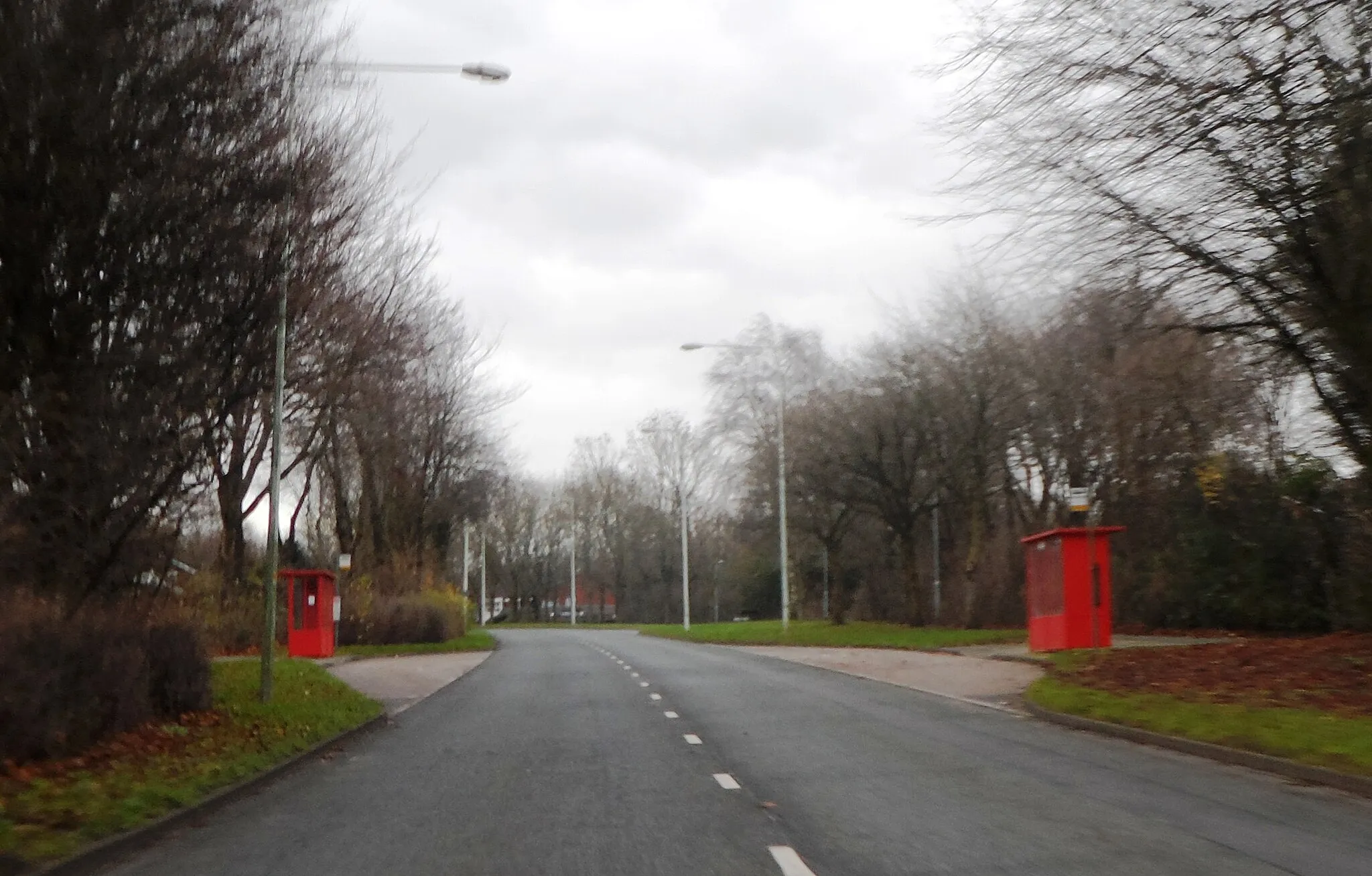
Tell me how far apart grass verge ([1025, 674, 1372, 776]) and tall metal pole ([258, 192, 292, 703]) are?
10.9 metres

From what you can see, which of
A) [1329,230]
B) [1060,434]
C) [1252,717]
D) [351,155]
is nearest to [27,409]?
[351,155]

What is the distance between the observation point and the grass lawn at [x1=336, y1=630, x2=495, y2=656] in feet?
133

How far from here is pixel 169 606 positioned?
1734 centimetres

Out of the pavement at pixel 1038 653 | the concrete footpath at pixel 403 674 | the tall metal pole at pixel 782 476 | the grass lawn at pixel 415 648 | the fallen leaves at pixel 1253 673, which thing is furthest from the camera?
the tall metal pole at pixel 782 476

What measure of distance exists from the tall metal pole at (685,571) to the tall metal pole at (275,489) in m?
39.9

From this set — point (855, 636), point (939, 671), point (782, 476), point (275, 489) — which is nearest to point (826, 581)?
point (855, 636)

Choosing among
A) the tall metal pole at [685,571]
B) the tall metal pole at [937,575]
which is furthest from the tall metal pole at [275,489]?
the tall metal pole at [685,571]

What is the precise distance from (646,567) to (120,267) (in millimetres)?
92713

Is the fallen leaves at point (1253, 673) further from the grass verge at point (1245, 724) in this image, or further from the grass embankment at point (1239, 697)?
the grass verge at point (1245, 724)

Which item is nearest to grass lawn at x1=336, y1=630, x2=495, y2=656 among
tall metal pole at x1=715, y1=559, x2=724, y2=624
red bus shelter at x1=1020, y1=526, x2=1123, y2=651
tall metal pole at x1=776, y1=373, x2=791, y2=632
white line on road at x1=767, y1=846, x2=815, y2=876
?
tall metal pole at x1=776, y1=373, x2=791, y2=632

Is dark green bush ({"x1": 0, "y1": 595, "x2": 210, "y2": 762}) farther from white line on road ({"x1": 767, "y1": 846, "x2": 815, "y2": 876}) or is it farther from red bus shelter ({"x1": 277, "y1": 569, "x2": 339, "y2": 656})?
red bus shelter ({"x1": 277, "y1": 569, "x2": 339, "y2": 656})

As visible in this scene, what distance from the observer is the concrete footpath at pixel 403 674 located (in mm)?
24000

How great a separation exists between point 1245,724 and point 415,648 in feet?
107

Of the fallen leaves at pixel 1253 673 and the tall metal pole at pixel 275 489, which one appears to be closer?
the fallen leaves at pixel 1253 673
